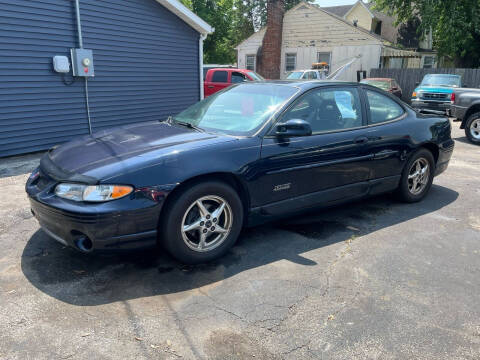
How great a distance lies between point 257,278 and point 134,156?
4.53ft

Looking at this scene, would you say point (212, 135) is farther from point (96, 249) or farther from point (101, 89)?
point (101, 89)

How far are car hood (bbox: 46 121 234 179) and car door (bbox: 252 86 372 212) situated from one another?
20.9 inches

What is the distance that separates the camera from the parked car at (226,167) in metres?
2.83

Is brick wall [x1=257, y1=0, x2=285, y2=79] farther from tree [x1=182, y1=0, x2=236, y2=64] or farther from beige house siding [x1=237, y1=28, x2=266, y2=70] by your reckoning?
tree [x1=182, y1=0, x2=236, y2=64]

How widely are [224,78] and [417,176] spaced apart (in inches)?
410

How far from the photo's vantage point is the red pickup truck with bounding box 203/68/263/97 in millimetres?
13959

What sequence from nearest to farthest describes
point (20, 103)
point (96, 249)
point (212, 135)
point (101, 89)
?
point (96, 249), point (212, 135), point (20, 103), point (101, 89)

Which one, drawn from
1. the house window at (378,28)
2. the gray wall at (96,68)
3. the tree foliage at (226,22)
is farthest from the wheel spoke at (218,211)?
the tree foliage at (226,22)

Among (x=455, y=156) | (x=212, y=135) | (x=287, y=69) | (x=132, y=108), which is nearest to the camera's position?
(x=212, y=135)

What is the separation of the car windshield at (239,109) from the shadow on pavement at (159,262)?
3.67 ft

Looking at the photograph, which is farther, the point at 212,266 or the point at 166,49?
the point at 166,49

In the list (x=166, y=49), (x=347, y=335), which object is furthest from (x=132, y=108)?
(x=347, y=335)

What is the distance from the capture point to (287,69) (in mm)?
25672

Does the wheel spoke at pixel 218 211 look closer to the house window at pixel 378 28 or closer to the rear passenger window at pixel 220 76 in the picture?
the rear passenger window at pixel 220 76
